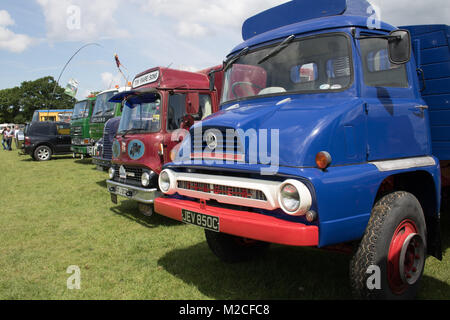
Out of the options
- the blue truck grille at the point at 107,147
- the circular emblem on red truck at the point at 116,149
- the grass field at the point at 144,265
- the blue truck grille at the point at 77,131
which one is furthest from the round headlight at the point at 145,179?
the blue truck grille at the point at 77,131

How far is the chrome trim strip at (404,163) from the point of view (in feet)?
10.3

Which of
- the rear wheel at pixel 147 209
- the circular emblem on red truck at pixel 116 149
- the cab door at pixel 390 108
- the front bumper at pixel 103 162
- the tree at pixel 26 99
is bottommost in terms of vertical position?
the rear wheel at pixel 147 209

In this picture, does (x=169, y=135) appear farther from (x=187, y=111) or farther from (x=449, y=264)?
(x=449, y=264)

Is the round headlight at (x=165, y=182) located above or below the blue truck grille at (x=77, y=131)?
below

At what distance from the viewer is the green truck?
41.9ft

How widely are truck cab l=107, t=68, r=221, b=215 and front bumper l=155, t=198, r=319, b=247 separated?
9.76ft

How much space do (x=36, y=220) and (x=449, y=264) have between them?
695 cm

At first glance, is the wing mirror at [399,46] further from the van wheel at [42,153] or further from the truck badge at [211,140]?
the van wheel at [42,153]

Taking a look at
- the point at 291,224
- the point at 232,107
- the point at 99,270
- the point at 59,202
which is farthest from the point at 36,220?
the point at 291,224

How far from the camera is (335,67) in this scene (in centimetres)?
338

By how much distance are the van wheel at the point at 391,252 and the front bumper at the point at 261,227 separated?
0.55 meters

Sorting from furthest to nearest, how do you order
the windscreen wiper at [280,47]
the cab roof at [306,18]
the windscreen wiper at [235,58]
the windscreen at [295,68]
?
the windscreen wiper at [235,58]
the windscreen wiper at [280,47]
the cab roof at [306,18]
the windscreen at [295,68]

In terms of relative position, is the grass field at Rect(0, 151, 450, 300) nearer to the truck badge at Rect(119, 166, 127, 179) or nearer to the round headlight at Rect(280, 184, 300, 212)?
the truck badge at Rect(119, 166, 127, 179)

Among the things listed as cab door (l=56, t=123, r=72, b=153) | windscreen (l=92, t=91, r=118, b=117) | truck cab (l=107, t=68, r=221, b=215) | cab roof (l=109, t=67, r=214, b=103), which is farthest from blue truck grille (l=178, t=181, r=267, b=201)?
cab door (l=56, t=123, r=72, b=153)
